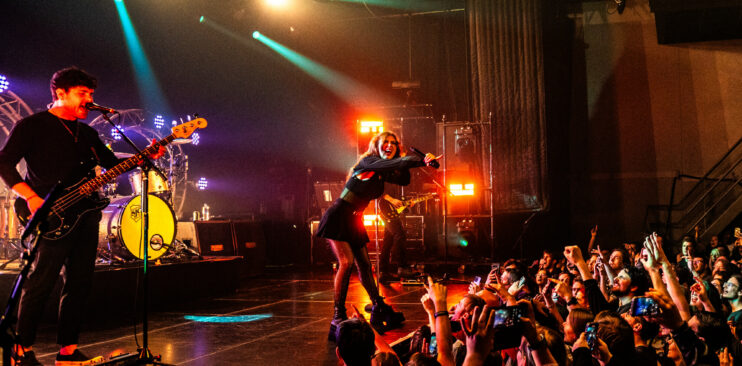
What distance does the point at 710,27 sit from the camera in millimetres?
12938

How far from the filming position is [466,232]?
11.5 m

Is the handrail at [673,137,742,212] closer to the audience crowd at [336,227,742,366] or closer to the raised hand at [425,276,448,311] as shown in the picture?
the audience crowd at [336,227,742,366]

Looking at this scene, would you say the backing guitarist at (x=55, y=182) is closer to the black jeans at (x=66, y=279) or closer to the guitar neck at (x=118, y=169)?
the black jeans at (x=66, y=279)

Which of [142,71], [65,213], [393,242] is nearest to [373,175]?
[65,213]

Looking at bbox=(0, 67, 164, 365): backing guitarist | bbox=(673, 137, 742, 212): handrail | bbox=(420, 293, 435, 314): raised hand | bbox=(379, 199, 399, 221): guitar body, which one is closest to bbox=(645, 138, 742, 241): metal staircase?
bbox=(673, 137, 742, 212): handrail

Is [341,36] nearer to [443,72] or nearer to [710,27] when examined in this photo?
[443,72]

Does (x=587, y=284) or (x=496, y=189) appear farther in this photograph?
(x=496, y=189)

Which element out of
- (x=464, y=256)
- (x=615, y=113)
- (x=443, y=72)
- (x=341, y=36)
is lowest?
(x=464, y=256)

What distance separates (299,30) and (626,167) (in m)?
8.89

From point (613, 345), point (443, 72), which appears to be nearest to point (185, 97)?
point (443, 72)

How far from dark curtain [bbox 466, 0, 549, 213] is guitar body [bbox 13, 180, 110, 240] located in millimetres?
9058

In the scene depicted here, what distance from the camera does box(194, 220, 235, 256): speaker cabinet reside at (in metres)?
9.88

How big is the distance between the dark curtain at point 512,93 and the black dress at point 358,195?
7.33 metres

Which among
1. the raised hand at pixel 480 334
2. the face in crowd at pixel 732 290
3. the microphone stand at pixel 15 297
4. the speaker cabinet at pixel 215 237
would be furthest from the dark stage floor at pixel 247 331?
the face in crowd at pixel 732 290
